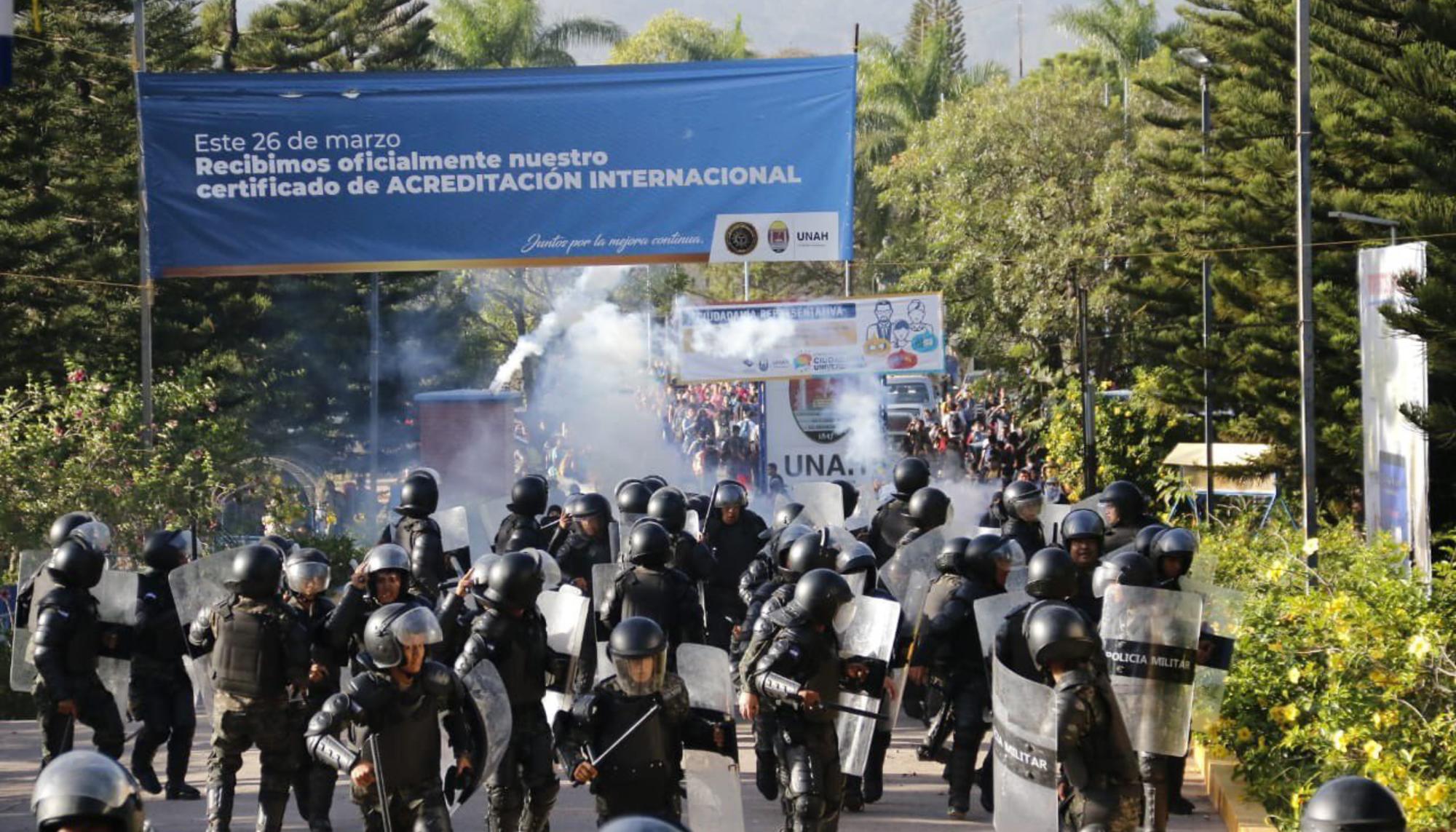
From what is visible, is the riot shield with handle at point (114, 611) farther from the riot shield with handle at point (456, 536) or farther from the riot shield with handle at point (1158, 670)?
the riot shield with handle at point (1158, 670)

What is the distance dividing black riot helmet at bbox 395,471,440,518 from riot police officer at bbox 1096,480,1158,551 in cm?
405

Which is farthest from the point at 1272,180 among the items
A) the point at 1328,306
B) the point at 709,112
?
the point at 709,112

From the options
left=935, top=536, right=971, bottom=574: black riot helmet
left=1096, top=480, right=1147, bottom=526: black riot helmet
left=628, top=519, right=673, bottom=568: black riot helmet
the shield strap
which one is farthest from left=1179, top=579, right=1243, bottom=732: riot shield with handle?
left=628, top=519, right=673, bottom=568: black riot helmet

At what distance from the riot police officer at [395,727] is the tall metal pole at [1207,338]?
18.1 meters

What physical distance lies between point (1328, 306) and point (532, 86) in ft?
30.0

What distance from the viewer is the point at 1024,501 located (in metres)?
12.0

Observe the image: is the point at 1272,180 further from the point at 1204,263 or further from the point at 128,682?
the point at 128,682

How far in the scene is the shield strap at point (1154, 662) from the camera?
8.26 metres

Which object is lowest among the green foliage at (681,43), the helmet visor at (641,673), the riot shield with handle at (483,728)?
the riot shield with handle at (483,728)

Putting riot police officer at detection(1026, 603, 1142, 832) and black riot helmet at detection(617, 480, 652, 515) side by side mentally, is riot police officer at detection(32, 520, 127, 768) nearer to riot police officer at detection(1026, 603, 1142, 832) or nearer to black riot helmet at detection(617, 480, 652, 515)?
black riot helmet at detection(617, 480, 652, 515)

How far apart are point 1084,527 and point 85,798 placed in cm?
626

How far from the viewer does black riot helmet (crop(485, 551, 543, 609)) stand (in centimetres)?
794

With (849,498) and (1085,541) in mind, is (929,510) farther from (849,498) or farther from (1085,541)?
(849,498)

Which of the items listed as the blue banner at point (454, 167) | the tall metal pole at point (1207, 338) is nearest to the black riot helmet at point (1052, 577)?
the blue banner at point (454, 167)
